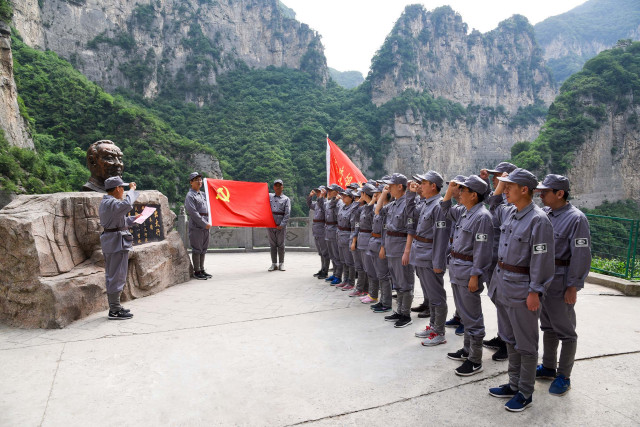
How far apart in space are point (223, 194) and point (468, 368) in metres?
5.46

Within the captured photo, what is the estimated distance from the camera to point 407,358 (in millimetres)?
3688

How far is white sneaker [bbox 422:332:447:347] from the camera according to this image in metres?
3.99

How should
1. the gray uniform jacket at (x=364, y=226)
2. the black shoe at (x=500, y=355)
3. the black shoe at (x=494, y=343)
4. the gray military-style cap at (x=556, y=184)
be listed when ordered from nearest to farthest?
the gray military-style cap at (x=556, y=184)
the black shoe at (x=500, y=355)
the black shoe at (x=494, y=343)
the gray uniform jacket at (x=364, y=226)

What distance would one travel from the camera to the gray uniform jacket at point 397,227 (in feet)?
15.5

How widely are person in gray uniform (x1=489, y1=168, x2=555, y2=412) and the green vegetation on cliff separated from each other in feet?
141

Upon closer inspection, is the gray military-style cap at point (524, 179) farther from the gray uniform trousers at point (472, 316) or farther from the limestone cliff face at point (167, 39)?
the limestone cliff face at point (167, 39)

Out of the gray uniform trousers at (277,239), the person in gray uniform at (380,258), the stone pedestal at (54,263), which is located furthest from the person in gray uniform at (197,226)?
the person in gray uniform at (380,258)

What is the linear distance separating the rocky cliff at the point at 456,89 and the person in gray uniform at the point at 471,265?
2292 inches

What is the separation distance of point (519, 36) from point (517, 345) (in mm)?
89715

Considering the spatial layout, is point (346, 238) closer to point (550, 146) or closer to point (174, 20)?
point (550, 146)

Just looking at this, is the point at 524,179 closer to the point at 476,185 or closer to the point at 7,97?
the point at 476,185

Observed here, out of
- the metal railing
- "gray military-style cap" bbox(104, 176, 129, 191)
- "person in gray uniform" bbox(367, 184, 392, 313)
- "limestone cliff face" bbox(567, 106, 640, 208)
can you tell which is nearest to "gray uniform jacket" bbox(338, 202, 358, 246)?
"person in gray uniform" bbox(367, 184, 392, 313)

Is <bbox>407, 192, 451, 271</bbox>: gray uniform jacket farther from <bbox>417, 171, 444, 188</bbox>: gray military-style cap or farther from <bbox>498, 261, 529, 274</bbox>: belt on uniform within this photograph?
<bbox>498, 261, 529, 274</bbox>: belt on uniform

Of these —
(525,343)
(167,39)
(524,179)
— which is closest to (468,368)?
(525,343)
